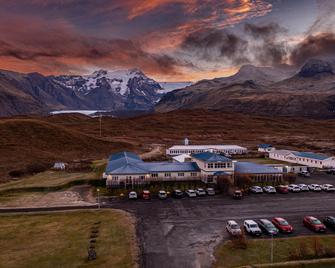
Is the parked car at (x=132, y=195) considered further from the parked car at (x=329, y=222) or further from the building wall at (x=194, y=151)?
the building wall at (x=194, y=151)

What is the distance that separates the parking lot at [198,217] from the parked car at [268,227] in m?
1.06

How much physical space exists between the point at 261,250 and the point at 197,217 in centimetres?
1406

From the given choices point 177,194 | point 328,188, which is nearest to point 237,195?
point 177,194

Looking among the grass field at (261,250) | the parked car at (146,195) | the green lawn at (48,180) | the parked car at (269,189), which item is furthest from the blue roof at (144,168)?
the grass field at (261,250)

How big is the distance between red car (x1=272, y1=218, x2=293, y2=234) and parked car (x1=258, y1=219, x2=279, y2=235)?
3.05 feet

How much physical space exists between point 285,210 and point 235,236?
53.3 feet

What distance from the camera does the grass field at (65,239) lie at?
3644cm

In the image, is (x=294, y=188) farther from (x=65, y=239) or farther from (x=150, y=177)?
(x=65, y=239)

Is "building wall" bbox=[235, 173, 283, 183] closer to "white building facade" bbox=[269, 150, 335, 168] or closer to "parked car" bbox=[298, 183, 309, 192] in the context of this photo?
"parked car" bbox=[298, 183, 309, 192]

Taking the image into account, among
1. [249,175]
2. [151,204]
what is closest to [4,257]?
[151,204]

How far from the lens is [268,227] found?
44500 millimetres

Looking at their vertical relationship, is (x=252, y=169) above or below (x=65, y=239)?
above

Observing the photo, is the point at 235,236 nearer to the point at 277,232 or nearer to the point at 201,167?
the point at 277,232

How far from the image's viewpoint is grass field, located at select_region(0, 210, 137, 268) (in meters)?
36.4
